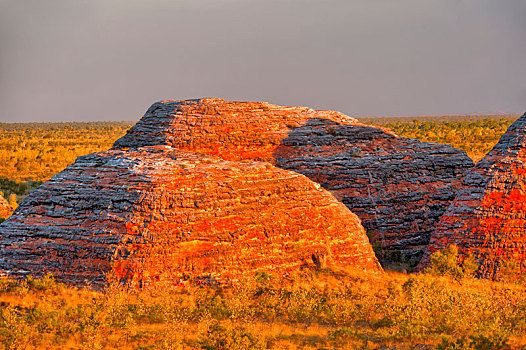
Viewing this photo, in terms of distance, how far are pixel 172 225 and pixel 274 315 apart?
13.2 feet

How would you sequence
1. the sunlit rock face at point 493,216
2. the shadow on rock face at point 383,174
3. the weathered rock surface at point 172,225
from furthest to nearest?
the shadow on rock face at point 383,174 < the sunlit rock face at point 493,216 < the weathered rock surface at point 172,225

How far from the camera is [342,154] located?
82.7 ft

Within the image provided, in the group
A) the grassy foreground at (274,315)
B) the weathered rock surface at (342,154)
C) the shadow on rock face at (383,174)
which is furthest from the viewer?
the weathered rock surface at (342,154)

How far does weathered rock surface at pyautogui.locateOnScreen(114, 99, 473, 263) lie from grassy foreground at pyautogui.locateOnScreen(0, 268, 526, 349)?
6.18 meters

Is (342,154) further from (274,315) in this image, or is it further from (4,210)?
(4,210)

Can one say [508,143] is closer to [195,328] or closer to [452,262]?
[452,262]

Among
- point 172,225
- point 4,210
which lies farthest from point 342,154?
point 4,210

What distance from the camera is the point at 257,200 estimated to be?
56.6 ft

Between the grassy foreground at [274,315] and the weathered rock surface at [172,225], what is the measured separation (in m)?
0.61

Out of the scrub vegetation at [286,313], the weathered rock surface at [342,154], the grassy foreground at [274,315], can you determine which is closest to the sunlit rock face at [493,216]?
the scrub vegetation at [286,313]

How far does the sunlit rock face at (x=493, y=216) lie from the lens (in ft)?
60.5

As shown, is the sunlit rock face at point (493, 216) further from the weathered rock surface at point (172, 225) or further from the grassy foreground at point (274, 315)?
the weathered rock surface at point (172, 225)

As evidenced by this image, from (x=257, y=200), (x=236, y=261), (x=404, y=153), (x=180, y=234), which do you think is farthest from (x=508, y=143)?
(x=180, y=234)

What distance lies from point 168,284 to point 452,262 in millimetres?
9588
